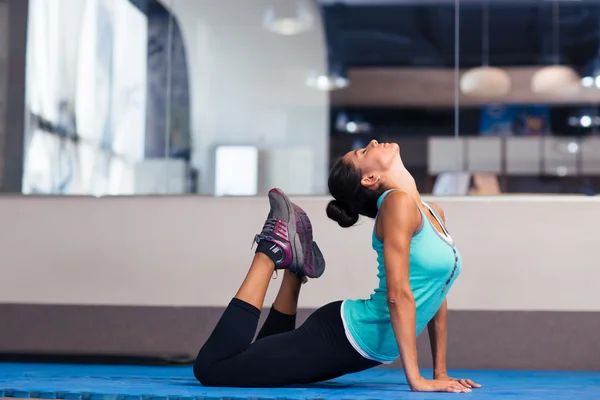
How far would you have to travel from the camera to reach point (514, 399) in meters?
1.99

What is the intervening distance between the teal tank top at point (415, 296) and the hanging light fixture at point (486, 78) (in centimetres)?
314

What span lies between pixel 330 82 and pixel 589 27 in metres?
1.73

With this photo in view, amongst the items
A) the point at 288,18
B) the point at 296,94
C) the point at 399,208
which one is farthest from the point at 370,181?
the point at 288,18

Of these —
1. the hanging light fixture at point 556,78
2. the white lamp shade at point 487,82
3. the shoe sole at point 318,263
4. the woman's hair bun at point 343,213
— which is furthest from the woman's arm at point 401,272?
the hanging light fixture at point 556,78

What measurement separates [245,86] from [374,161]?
2308 millimetres

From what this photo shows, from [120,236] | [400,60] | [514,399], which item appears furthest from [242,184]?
[400,60]

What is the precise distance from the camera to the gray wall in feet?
9.89

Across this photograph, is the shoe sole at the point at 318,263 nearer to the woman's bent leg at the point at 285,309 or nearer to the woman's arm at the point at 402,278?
the woman's bent leg at the point at 285,309

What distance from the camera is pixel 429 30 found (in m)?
5.71

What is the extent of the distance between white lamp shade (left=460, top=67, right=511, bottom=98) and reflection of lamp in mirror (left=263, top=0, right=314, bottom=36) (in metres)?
1.11

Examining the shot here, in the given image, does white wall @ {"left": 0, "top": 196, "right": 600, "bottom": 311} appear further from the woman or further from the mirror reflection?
the woman

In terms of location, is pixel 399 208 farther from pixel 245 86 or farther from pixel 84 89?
pixel 245 86

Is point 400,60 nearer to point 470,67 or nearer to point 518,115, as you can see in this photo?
point 470,67

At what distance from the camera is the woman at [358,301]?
198 cm
